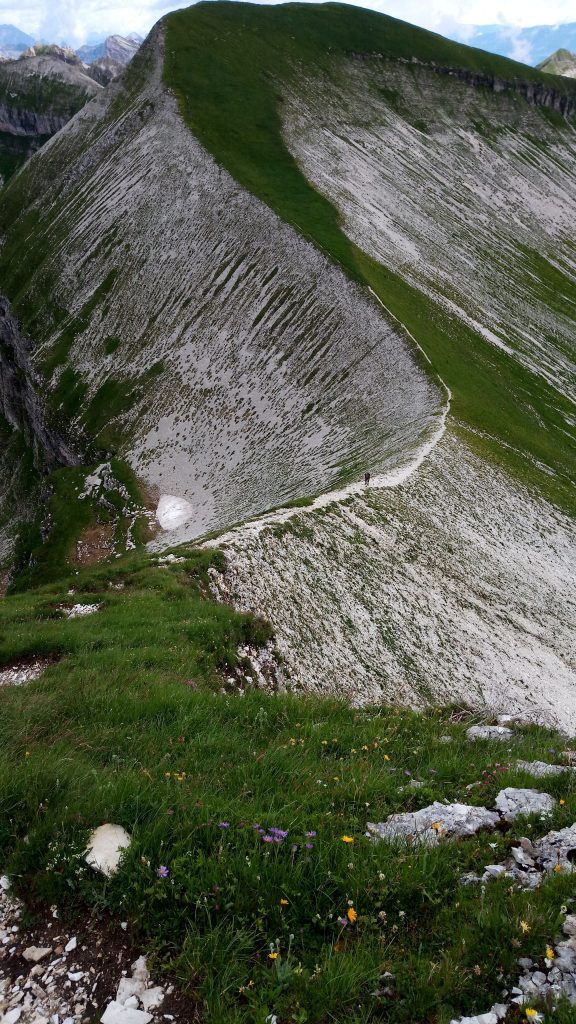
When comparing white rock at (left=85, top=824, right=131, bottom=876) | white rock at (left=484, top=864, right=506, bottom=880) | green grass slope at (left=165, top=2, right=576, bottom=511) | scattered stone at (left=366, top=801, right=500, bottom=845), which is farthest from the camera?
green grass slope at (left=165, top=2, right=576, bottom=511)

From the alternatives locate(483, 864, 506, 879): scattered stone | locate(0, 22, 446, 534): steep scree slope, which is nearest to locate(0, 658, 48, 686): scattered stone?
locate(483, 864, 506, 879): scattered stone

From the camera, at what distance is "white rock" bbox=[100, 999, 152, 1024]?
16.2 ft

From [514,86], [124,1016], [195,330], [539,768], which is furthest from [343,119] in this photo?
[124,1016]

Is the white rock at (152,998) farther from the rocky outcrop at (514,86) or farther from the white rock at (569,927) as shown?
the rocky outcrop at (514,86)

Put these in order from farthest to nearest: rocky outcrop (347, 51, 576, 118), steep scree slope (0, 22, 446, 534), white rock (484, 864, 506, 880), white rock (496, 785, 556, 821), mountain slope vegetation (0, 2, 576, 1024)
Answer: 1. rocky outcrop (347, 51, 576, 118)
2. steep scree slope (0, 22, 446, 534)
3. white rock (496, 785, 556, 821)
4. white rock (484, 864, 506, 880)
5. mountain slope vegetation (0, 2, 576, 1024)

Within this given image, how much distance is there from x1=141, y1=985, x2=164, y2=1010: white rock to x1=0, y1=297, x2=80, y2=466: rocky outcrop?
65411mm

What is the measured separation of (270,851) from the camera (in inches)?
246

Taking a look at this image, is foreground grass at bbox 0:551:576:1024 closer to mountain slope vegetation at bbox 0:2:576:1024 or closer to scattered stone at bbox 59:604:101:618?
mountain slope vegetation at bbox 0:2:576:1024

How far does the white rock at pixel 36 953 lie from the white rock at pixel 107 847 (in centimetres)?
76

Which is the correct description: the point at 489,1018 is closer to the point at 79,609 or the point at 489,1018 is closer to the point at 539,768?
the point at 539,768

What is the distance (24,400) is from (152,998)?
3642 inches

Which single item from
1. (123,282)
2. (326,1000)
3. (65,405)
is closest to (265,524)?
(326,1000)

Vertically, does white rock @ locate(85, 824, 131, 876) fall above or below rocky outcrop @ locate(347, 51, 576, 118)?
below

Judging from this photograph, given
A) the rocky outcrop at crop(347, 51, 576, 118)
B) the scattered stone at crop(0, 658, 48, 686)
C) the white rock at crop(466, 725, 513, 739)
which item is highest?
the rocky outcrop at crop(347, 51, 576, 118)
